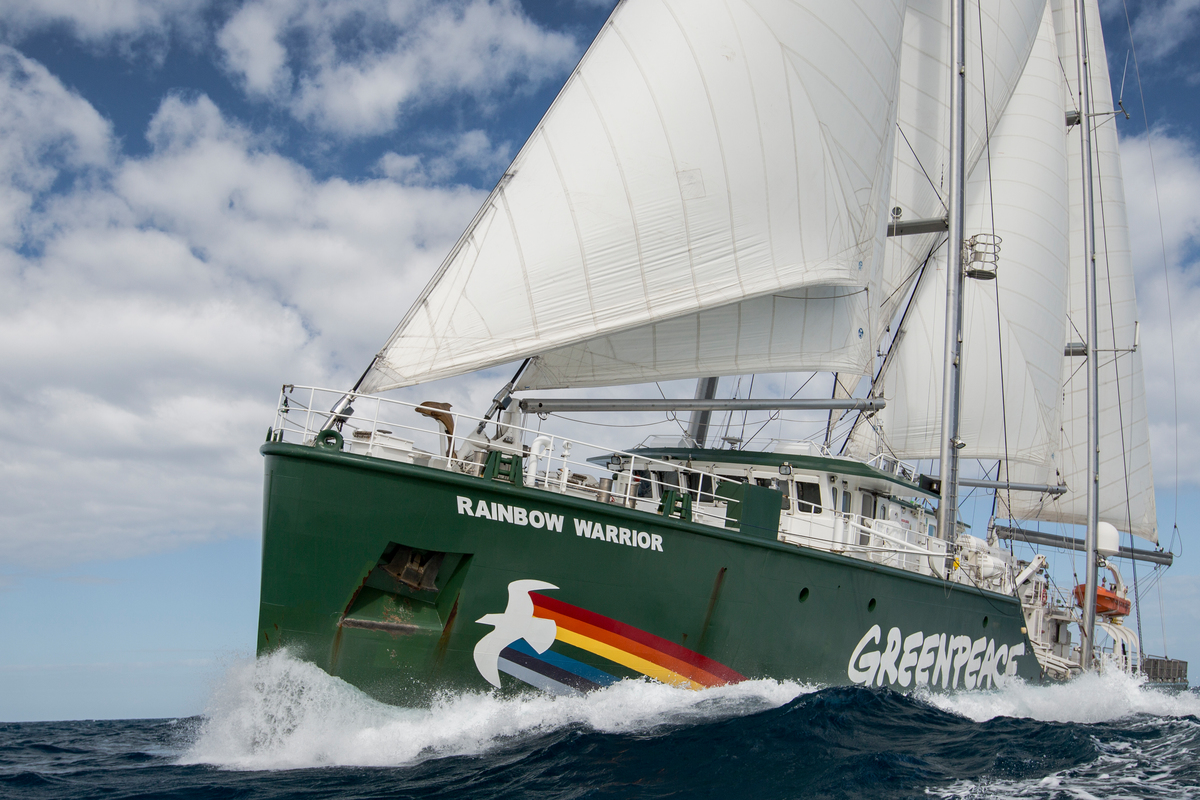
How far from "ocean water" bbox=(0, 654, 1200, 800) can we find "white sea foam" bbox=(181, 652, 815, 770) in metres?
0.01

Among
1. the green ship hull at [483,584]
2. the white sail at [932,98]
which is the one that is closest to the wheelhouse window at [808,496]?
the green ship hull at [483,584]

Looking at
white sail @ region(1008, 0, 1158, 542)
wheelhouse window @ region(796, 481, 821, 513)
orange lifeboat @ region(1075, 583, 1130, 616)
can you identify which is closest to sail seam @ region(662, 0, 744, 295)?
wheelhouse window @ region(796, 481, 821, 513)

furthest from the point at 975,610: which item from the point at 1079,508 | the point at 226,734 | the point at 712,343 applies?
the point at 1079,508

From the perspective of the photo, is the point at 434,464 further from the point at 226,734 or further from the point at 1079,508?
the point at 1079,508

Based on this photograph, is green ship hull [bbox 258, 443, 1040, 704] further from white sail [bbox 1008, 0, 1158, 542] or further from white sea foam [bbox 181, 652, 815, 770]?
white sail [bbox 1008, 0, 1158, 542]

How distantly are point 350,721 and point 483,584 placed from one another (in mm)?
1761

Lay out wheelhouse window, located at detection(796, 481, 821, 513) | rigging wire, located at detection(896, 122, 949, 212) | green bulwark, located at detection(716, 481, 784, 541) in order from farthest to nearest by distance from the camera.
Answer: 1. rigging wire, located at detection(896, 122, 949, 212)
2. wheelhouse window, located at detection(796, 481, 821, 513)
3. green bulwark, located at detection(716, 481, 784, 541)

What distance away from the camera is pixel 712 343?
12727 millimetres

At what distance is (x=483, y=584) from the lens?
28.0 ft

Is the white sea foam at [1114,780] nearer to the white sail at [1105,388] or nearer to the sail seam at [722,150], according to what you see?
the sail seam at [722,150]

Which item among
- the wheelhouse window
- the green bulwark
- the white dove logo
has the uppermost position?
the wheelhouse window

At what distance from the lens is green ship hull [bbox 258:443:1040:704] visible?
8.39m

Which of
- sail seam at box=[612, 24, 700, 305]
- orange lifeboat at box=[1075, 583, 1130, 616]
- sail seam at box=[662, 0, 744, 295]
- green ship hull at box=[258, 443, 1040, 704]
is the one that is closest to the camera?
green ship hull at box=[258, 443, 1040, 704]

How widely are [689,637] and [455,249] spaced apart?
5.57 metres
